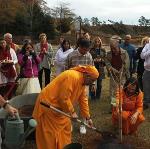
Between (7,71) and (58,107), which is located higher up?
(58,107)

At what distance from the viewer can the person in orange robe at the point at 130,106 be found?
338 inches

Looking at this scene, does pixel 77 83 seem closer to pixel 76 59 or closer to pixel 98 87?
pixel 76 59

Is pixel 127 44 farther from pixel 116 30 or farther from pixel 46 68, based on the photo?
pixel 116 30

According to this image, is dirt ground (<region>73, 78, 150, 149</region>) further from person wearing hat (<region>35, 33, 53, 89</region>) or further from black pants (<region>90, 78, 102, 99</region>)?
person wearing hat (<region>35, 33, 53, 89</region>)

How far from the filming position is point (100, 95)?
1274 cm

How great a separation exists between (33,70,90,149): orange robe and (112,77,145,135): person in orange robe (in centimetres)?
245

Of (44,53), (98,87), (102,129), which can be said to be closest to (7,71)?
(44,53)

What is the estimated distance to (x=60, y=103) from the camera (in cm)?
604

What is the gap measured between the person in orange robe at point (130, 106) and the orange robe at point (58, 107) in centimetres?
245

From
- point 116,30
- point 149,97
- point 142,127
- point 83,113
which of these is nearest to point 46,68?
point 149,97

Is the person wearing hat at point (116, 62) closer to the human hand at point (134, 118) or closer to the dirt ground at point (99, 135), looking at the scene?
the dirt ground at point (99, 135)

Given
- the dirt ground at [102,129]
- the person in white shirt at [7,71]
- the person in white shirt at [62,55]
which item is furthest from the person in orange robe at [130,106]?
the person in white shirt at [62,55]

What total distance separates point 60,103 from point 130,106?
3.02m

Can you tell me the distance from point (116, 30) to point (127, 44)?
28.5 m
